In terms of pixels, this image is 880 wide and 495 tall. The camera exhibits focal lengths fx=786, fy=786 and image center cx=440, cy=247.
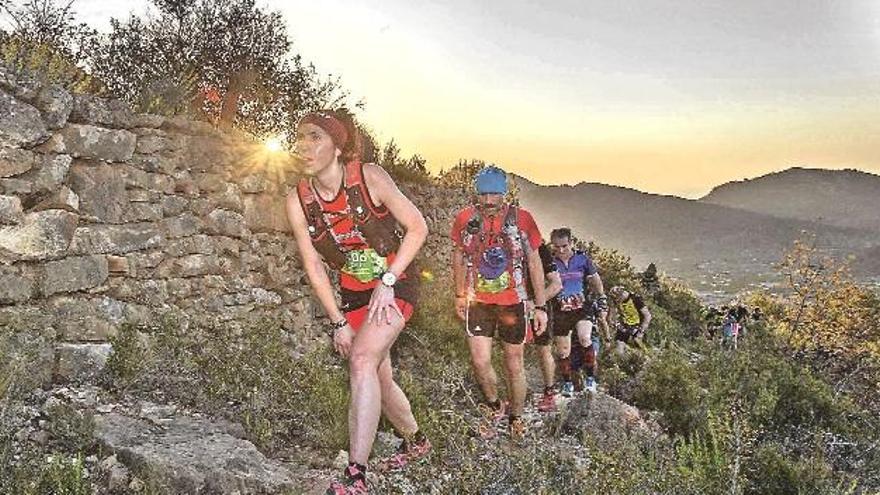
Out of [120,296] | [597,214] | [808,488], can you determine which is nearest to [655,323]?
[808,488]

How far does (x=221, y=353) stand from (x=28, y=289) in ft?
4.31

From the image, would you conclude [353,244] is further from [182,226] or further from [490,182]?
[182,226]

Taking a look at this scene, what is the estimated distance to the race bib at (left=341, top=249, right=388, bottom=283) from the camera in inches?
160

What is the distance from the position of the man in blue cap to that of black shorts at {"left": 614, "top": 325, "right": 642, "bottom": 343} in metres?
6.32

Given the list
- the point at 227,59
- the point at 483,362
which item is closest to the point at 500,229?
the point at 483,362

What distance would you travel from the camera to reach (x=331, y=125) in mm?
4020

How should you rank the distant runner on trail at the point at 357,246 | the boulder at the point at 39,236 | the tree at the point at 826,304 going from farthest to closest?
the tree at the point at 826,304
the boulder at the point at 39,236
the distant runner on trail at the point at 357,246

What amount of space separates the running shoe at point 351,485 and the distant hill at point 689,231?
471 feet

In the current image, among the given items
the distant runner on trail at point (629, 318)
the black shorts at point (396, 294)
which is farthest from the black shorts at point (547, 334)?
the distant runner on trail at point (629, 318)

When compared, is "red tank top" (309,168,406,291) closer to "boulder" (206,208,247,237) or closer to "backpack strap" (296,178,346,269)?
"backpack strap" (296,178,346,269)

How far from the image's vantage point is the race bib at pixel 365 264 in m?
4.07

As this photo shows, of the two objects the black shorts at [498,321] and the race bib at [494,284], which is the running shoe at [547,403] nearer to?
the black shorts at [498,321]

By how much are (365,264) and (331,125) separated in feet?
2.42

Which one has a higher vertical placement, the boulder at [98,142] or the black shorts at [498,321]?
the boulder at [98,142]
